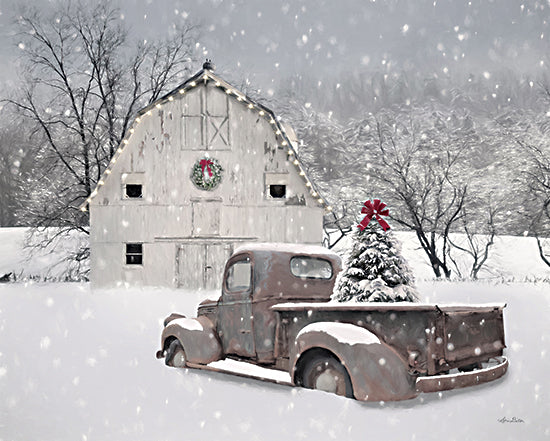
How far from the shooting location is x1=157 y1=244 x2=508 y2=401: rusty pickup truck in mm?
6281

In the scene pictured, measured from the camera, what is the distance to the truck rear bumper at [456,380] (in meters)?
6.32

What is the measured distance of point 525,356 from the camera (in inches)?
406

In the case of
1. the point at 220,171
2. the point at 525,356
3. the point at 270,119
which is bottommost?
the point at 525,356

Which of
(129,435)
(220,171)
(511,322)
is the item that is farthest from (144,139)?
(129,435)

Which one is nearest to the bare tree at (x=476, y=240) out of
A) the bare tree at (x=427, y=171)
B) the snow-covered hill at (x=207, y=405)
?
the bare tree at (x=427, y=171)

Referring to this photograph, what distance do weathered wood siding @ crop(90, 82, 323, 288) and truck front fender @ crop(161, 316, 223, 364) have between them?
541 inches

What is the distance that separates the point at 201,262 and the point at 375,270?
15.2 meters

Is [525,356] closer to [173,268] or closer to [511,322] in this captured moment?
[511,322]

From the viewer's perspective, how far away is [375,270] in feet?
27.3

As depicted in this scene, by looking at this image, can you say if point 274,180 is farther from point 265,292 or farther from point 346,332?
point 346,332

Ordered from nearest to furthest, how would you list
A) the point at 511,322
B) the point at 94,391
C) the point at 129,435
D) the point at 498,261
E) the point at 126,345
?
the point at 129,435 → the point at 94,391 → the point at 126,345 → the point at 511,322 → the point at 498,261

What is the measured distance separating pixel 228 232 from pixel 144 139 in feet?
14.8

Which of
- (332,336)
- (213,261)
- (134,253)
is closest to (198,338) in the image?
(332,336)

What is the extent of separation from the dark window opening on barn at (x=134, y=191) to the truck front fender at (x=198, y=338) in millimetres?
14907
